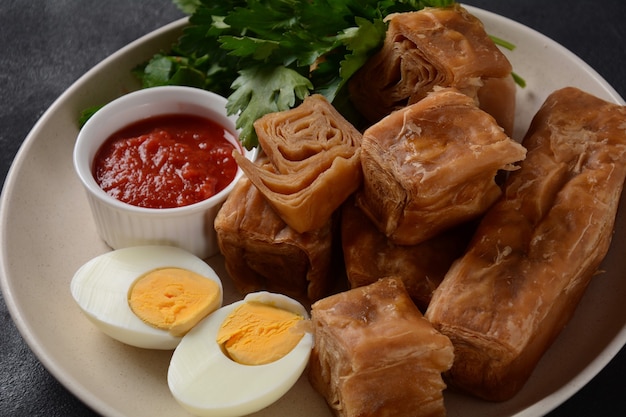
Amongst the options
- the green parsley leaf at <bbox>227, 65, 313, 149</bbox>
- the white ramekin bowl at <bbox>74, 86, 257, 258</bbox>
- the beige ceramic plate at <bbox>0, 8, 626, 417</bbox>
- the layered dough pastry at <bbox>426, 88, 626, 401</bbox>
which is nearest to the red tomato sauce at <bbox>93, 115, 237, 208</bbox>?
the white ramekin bowl at <bbox>74, 86, 257, 258</bbox>

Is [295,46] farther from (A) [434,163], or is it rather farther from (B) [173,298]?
(B) [173,298]

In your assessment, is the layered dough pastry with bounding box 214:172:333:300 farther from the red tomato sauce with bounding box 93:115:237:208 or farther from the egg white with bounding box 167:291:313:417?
the egg white with bounding box 167:291:313:417

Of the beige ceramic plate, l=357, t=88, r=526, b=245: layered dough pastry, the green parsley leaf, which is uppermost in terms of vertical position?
l=357, t=88, r=526, b=245: layered dough pastry

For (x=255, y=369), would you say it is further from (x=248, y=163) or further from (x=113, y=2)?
(x=113, y=2)

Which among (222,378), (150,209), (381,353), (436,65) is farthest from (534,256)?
(150,209)

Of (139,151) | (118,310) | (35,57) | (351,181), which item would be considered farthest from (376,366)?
(35,57)

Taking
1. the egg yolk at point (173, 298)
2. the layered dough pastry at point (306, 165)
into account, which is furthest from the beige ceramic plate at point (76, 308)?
the layered dough pastry at point (306, 165)
